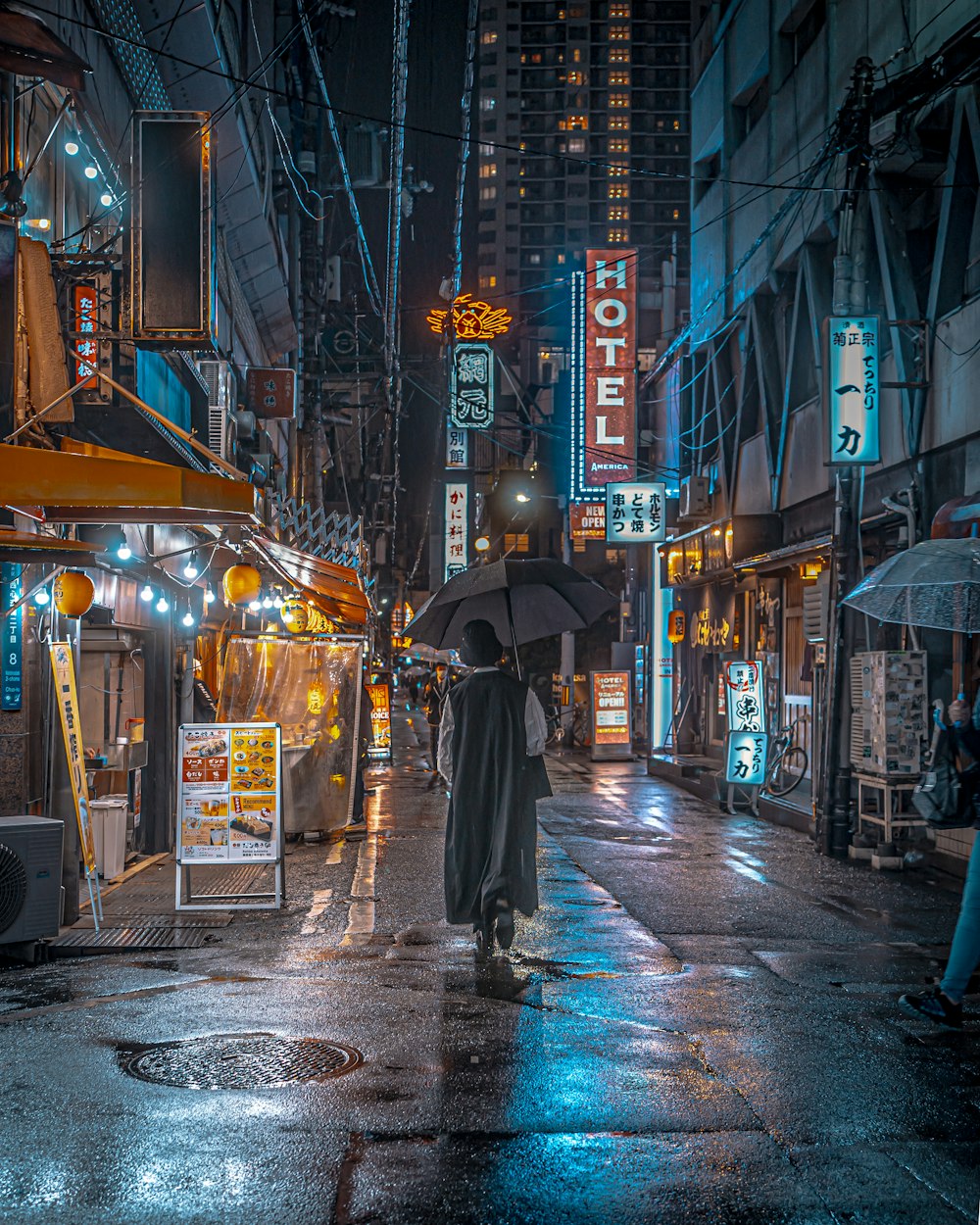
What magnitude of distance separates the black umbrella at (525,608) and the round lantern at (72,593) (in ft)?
9.27

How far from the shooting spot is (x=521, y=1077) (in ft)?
19.0

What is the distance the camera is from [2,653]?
9.51m

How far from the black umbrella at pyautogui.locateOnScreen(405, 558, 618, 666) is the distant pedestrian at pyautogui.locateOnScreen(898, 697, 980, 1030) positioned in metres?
3.35

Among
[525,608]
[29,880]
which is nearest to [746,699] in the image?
[525,608]

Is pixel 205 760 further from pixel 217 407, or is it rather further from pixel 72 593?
pixel 217 407

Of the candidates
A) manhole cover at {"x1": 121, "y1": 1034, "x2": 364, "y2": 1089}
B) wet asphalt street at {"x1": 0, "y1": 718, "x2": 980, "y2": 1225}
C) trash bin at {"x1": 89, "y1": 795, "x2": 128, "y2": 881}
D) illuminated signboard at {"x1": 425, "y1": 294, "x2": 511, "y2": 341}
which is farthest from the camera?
illuminated signboard at {"x1": 425, "y1": 294, "x2": 511, "y2": 341}

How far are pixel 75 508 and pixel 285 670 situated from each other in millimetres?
6005

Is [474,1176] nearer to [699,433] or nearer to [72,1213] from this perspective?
[72,1213]

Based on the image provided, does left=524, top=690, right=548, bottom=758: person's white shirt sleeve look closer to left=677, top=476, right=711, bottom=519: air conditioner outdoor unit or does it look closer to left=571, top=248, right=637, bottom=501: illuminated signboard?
left=571, top=248, right=637, bottom=501: illuminated signboard

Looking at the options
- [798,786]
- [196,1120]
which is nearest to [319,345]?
[798,786]

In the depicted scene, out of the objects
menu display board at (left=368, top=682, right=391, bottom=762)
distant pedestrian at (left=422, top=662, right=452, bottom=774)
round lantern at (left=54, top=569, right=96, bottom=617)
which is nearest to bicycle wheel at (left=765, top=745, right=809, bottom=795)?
distant pedestrian at (left=422, top=662, right=452, bottom=774)

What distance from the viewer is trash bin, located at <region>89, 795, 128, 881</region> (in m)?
12.2

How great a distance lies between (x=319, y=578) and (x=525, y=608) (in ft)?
23.1

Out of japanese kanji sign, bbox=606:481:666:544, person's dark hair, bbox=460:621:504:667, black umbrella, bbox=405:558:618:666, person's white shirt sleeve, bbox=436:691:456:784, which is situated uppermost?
japanese kanji sign, bbox=606:481:666:544
